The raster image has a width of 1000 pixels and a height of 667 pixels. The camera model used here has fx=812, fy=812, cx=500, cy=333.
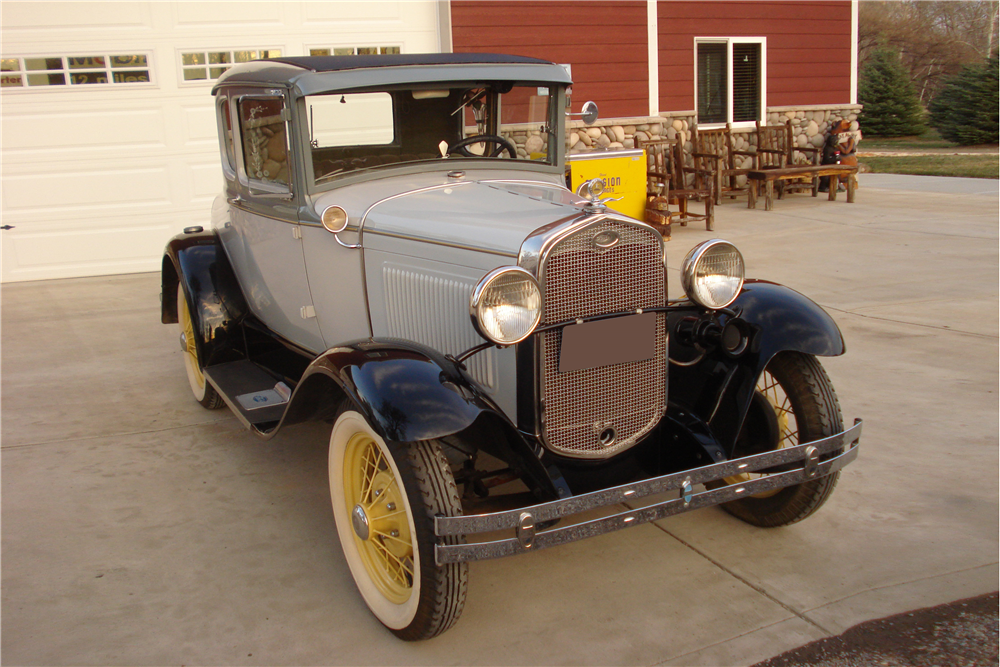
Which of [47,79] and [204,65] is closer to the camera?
[47,79]

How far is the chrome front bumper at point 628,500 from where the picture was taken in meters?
2.21

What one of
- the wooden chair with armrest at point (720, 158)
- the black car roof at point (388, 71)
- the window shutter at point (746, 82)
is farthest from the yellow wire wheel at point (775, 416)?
the window shutter at point (746, 82)

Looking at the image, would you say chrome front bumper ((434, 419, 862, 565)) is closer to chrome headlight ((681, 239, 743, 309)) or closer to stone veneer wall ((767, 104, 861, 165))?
chrome headlight ((681, 239, 743, 309))

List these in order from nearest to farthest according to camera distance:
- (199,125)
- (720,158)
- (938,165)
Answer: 1. (199,125)
2. (720,158)
3. (938,165)

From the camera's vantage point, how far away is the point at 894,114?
23328 mm

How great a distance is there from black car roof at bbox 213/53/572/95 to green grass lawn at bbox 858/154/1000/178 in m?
12.4

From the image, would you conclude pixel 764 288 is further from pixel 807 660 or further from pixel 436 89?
pixel 436 89

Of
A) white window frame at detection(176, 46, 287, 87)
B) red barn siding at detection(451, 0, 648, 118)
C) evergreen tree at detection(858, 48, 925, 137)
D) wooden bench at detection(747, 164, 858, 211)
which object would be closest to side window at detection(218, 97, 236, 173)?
white window frame at detection(176, 46, 287, 87)

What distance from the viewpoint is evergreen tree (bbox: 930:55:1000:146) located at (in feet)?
62.8

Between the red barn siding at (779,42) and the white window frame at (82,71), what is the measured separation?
20.9 feet

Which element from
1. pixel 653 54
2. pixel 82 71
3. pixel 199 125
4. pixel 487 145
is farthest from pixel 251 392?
pixel 653 54

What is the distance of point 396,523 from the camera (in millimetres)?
2617

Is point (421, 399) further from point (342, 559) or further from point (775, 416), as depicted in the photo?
point (775, 416)

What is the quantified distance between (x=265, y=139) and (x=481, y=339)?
1686 millimetres
